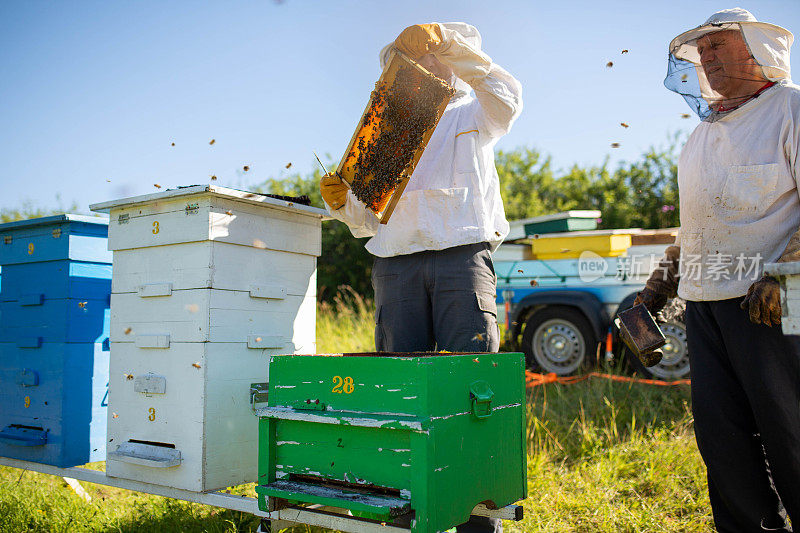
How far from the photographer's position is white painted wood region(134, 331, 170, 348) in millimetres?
2832

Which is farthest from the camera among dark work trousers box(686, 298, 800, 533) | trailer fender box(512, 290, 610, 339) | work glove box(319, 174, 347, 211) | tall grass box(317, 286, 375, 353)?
tall grass box(317, 286, 375, 353)

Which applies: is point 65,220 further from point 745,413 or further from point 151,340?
point 745,413

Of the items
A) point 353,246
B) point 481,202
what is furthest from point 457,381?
point 353,246

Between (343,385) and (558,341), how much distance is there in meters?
4.88

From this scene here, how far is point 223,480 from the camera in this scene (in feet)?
9.14

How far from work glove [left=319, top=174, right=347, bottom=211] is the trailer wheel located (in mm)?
4258

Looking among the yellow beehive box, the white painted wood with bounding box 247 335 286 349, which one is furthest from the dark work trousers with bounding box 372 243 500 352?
the yellow beehive box

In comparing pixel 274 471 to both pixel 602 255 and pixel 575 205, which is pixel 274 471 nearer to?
pixel 602 255

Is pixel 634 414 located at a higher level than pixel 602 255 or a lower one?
lower

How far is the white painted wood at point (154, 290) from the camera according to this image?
2.86 m

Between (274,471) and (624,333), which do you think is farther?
(624,333)

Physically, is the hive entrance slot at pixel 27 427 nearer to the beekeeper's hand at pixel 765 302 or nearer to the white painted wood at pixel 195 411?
the white painted wood at pixel 195 411

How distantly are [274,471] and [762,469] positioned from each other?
186 cm

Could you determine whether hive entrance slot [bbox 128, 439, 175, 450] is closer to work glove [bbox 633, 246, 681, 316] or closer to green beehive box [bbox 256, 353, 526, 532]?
green beehive box [bbox 256, 353, 526, 532]
